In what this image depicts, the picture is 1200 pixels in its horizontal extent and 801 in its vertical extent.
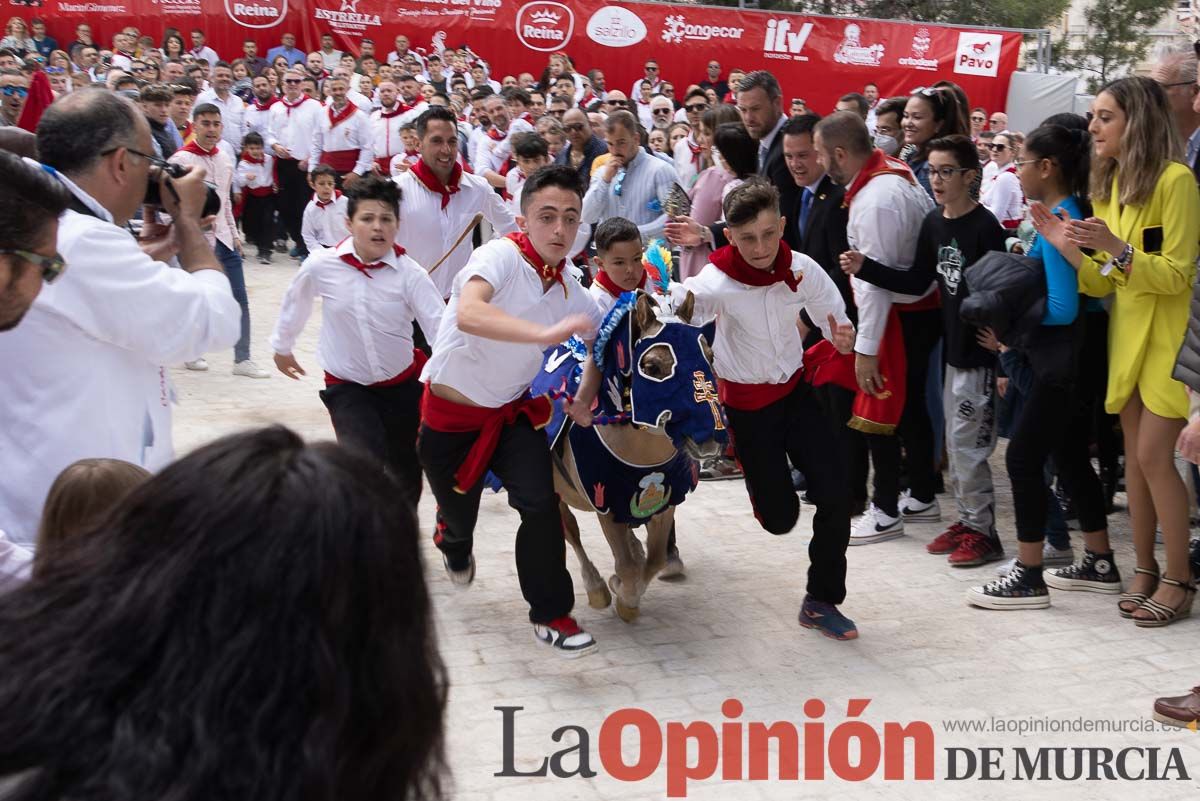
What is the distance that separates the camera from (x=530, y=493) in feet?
16.2

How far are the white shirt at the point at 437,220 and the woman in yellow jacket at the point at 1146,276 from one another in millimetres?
3419

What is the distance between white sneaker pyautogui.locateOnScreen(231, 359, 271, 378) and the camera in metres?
9.83

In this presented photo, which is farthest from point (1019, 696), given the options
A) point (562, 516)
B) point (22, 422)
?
point (22, 422)

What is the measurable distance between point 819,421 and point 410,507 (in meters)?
3.95

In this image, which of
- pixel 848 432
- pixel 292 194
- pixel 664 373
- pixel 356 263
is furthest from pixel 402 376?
pixel 292 194


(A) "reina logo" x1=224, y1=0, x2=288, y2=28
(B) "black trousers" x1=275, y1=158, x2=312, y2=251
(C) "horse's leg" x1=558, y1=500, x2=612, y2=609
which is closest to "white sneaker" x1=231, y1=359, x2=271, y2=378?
(C) "horse's leg" x1=558, y1=500, x2=612, y2=609

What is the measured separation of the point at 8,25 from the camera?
18.0 meters

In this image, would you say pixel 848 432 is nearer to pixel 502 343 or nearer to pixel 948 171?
pixel 948 171

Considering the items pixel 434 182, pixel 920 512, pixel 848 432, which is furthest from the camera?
pixel 434 182

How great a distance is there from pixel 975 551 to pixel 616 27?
52.6 ft

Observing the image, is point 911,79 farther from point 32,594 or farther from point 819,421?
point 32,594

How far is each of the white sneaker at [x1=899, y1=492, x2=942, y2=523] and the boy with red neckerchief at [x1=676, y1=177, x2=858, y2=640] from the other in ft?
5.31

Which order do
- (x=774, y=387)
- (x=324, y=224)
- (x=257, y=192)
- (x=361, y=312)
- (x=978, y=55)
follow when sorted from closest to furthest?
(x=774, y=387), (x=361, y=312), (x=324, y=224), (x=257, y=192), (x=978, y=55)

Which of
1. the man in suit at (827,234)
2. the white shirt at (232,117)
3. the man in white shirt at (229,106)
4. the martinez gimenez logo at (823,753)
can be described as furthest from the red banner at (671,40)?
the martinez gimenez logo at (823,753)
